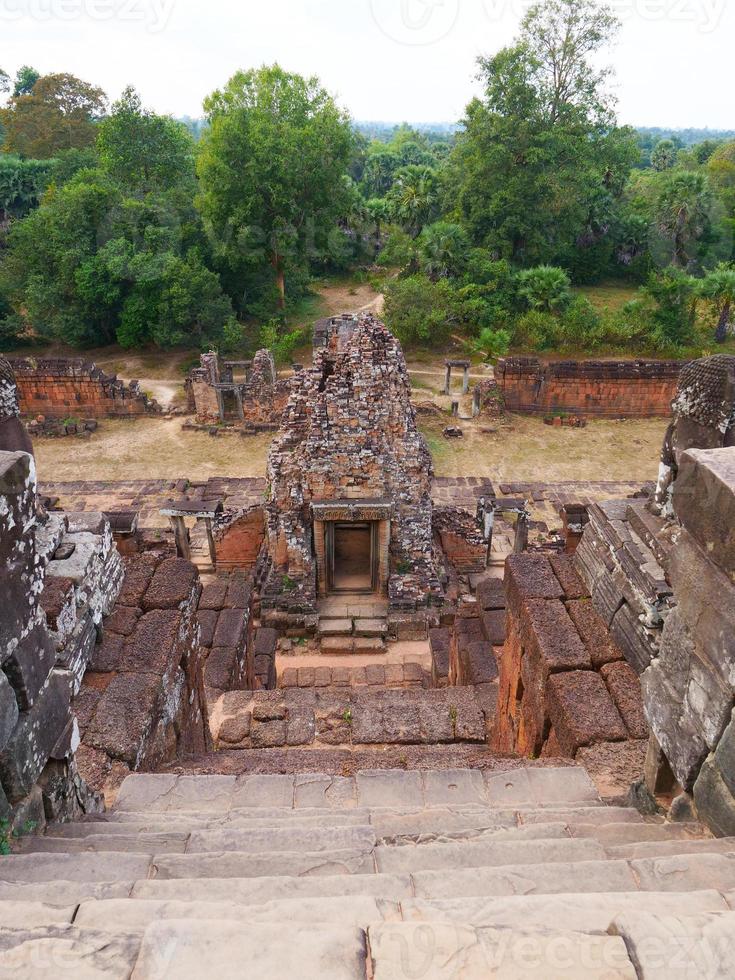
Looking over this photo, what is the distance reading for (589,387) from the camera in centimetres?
2252

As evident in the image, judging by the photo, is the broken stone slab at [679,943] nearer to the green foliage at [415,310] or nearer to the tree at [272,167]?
the green foliage at [415,310]

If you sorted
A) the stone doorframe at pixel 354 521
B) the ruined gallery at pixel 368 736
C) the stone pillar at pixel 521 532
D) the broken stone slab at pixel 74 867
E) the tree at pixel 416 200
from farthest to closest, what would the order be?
1. the tree at pixel 416 200
2. the stone pillar at pixel 521 532
3. the stone doorframe at pixel 354 521
4. the broken stone slab at pixel 74 867
5. the ruined gallery at pixel 368 736

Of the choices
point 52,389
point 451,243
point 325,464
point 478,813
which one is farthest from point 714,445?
point 451,243

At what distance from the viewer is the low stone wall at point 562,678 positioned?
4383mm

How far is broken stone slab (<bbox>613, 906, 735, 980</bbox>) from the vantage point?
151 centimetres

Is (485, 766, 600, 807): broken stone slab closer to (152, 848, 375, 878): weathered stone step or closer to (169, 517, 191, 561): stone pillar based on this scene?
(152, 848, 375, 878): weathered stone step

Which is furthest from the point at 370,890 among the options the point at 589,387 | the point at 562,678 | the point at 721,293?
the point at 721,293

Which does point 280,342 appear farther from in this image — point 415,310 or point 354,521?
point 354,521

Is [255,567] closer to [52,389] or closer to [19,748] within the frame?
[19,748]

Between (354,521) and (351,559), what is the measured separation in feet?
5.39

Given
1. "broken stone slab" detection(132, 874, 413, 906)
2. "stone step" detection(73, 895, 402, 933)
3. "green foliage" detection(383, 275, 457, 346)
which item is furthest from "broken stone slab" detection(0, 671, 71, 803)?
"green foliage" detection(383, 275, 457, 346)

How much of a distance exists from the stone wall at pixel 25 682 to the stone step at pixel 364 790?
0.77m

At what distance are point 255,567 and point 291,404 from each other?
11.5 ft

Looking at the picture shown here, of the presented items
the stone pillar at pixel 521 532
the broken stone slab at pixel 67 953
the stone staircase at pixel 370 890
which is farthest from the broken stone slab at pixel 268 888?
the stone pillar at pixel 521 532
